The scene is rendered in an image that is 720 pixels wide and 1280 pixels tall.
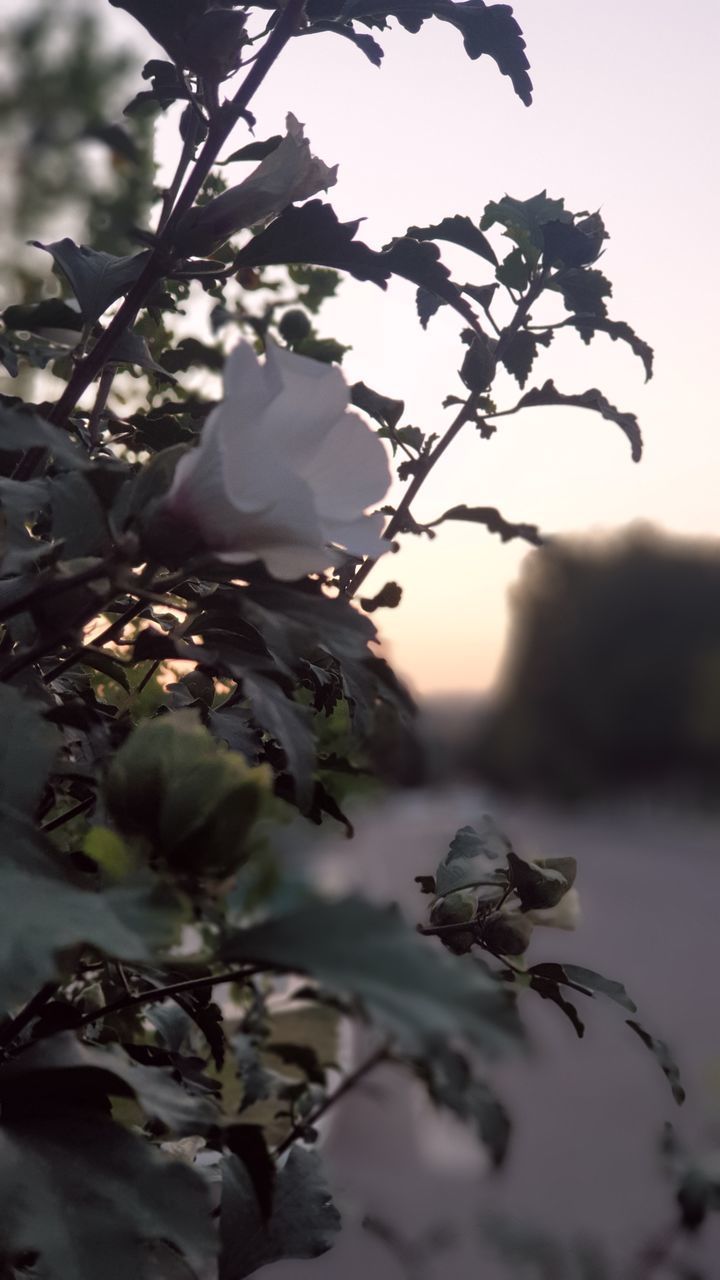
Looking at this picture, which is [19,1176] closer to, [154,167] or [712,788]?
[154,167]

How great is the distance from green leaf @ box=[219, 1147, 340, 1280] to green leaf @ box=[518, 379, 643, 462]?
1.94 ft

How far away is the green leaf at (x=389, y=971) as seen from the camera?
1.31ft

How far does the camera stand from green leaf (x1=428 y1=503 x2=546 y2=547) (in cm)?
88

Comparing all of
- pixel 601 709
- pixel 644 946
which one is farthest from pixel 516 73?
pixel 601 709

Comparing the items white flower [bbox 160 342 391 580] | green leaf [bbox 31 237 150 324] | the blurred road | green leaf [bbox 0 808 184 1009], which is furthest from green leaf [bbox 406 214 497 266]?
green leaf [bbox 0 808 184 1009]

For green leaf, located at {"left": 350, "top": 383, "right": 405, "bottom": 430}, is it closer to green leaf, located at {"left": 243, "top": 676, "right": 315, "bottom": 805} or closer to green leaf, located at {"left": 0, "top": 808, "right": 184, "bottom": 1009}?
green leaf, located at {"left": 243, "top": 676, "right": 315, "bottom": 805}

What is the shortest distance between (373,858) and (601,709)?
17.6 meters

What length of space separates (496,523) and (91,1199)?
0.52m

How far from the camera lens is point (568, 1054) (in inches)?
432

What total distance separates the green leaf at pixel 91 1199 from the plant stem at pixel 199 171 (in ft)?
1.37

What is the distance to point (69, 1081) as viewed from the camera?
619mm

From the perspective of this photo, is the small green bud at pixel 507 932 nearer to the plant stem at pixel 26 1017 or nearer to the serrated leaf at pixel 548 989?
the serrated leaf at pixel 548 989

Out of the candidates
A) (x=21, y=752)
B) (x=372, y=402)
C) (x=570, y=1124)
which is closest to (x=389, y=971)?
(x=21, y=752)

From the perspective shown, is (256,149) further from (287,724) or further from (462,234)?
(287,724)
